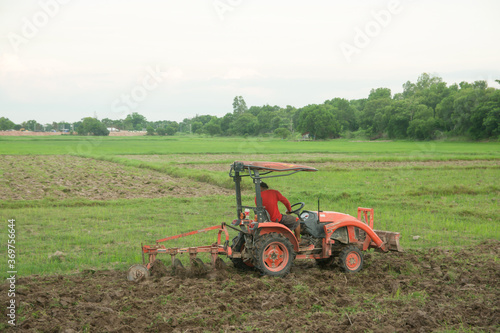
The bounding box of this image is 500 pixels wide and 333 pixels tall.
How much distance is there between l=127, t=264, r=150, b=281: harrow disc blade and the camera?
7246 mm

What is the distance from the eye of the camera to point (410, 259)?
886 cm

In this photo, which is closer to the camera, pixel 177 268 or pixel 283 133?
pixel 177 268

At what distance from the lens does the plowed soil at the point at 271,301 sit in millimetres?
5488

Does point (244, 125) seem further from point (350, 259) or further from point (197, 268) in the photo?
point (197, 268)

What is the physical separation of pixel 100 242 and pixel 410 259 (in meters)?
7.08

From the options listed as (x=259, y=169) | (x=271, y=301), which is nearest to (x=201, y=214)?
(x=259, y=169)

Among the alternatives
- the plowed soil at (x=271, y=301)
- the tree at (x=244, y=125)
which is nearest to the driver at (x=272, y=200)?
the plowed soil at (x=271, y=301)

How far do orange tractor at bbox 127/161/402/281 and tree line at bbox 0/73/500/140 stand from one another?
59.5m

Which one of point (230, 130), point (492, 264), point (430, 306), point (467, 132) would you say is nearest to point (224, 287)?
point (430, 306)

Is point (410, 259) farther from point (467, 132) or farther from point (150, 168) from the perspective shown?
point (467, 132)

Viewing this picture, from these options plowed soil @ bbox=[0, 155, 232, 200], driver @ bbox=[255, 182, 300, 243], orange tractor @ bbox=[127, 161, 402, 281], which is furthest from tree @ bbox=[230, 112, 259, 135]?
driver @ bbox=[255, 182, 300, 243]

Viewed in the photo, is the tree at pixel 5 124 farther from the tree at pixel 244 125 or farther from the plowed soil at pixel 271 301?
the plowed soil at pixel 271 301

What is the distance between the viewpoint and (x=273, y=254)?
762cm

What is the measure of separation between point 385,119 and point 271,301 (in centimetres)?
8398
